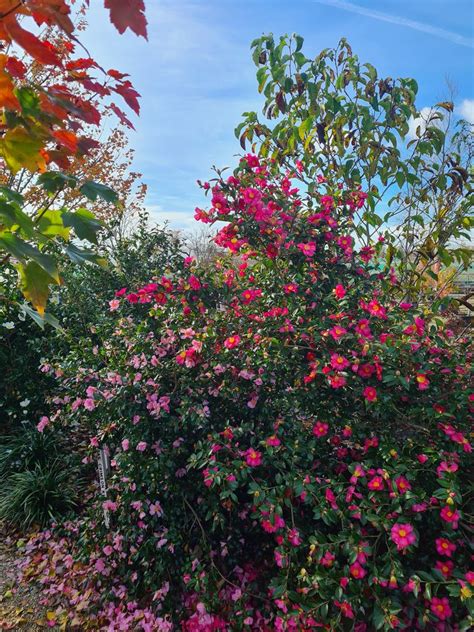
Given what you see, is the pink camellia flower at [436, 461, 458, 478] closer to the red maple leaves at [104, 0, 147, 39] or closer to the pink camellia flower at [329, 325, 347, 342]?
the pink camellia flower at [329, 325, 347, 342]

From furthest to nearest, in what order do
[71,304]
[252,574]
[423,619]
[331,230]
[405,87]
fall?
[71,304] → [405,87] → [331,230] → [252,574] → [423,619]

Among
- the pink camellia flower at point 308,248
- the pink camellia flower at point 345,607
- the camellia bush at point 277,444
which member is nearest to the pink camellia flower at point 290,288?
the camellia bush at point 277,444

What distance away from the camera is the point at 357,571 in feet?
5.30

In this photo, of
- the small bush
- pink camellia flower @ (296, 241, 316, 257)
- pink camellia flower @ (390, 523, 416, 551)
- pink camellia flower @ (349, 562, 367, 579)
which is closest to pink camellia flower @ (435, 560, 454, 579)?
pink camellia flower @ (390, 523, 416, 551)

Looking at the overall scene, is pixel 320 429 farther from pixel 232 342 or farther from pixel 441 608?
pixel 441 608

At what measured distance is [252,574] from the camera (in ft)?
7.22

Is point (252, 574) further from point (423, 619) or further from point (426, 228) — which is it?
point (426, 228)

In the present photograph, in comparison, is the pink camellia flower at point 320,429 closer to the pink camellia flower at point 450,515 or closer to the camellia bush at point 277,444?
the camellia bush at point 277,444

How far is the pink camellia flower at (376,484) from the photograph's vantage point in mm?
1721

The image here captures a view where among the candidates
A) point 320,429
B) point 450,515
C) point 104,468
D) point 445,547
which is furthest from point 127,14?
point 104,468

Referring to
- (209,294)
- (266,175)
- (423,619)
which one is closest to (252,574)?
(423,619)

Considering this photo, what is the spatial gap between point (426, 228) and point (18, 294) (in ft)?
10.4

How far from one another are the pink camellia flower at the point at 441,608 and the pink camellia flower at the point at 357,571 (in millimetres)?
244

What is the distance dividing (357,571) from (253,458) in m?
0.54
